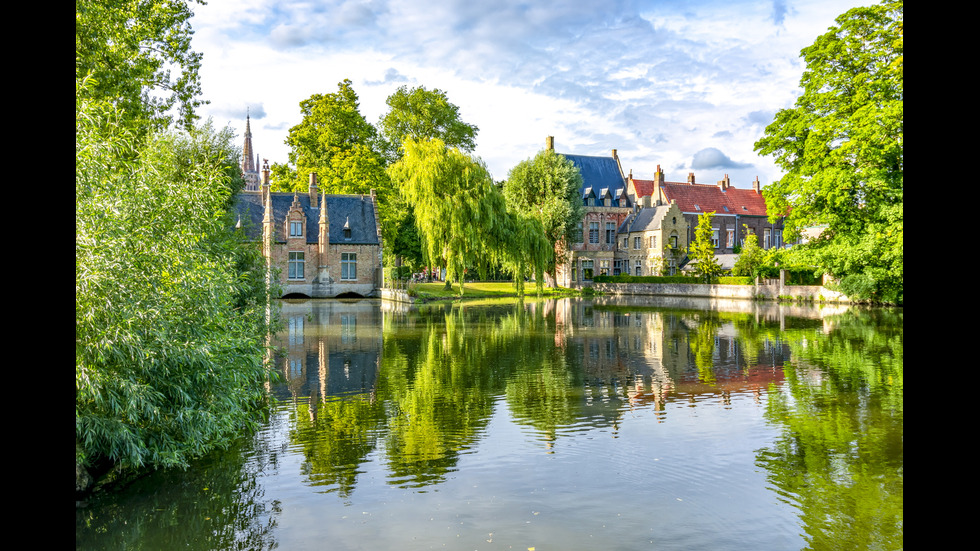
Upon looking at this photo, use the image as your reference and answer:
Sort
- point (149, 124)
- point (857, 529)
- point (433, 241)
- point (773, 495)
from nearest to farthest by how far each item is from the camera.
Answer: point (857, 529) < point (773, 495) < point (149, 124) < point (433, 241)

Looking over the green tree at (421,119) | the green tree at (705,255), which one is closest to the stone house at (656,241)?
the green tree at (705,255)

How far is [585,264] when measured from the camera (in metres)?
65.4

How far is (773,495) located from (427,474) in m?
3.83

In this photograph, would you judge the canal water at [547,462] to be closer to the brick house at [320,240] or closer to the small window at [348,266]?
the brick house at [320,240]

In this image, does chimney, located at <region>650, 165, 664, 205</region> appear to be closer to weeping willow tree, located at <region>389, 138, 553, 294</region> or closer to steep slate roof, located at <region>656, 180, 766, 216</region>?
steep slate roof, located at <region>656, 180, 766, 216</region>

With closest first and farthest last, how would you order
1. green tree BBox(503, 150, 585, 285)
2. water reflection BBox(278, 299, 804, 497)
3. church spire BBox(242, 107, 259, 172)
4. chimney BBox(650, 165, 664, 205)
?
water reflection BBox(278, 299, 804, 497)
green tree BBox(503, 150, 585, 285)
chimney BBox(650, 165, 664, 205)
church spire BBox(242, 107, 259, 172)

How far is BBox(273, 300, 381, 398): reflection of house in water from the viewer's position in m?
13.7

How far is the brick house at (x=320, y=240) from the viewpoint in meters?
47.3

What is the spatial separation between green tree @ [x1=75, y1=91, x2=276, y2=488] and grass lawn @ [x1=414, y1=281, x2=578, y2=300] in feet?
106

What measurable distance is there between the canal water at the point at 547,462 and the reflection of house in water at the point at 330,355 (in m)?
0.13

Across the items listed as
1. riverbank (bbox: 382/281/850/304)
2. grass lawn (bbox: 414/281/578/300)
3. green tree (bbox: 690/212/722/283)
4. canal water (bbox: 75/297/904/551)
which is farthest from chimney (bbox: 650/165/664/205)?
canal water (bbox: 75/297/904/551)
